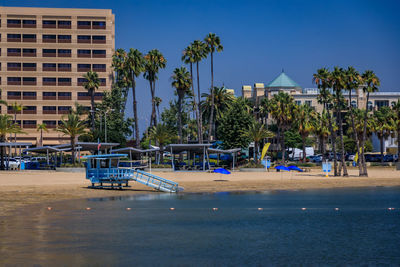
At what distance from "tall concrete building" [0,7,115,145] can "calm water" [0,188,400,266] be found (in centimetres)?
8834

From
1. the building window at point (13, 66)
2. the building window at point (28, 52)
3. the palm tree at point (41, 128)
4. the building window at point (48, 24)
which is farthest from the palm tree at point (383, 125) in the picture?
the building window at point (13, 66)

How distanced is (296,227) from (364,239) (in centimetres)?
420

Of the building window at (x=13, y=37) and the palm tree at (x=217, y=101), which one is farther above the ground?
the building window at (x=13, y=37)

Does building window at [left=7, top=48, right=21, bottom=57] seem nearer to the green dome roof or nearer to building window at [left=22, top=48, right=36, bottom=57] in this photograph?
building window at [left=22, top=48, right=36, bottom=57]

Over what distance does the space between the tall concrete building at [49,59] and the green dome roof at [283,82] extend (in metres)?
47.9

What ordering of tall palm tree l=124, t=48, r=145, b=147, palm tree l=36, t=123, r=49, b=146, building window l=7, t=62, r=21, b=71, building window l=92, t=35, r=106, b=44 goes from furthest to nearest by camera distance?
building window l=92, t=35, r=106, b=44 < building window l=7, t=62, r=21, b=71 < palm tree l=36, t=123, r=49, b=146 < tall palm tree l=124, t=48, r=145, b=147

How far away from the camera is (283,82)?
14775cm

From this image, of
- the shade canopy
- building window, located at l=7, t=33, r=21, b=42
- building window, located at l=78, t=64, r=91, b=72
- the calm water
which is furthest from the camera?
building window, located at l=78, t=64, r=91, b=72

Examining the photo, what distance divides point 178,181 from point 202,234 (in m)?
28.7

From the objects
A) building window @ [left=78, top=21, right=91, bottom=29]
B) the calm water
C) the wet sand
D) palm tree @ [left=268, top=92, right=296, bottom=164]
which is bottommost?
the calm water

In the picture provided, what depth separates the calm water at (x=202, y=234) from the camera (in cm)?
1986

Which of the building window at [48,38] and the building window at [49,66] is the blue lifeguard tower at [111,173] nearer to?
the building window at [49,66]

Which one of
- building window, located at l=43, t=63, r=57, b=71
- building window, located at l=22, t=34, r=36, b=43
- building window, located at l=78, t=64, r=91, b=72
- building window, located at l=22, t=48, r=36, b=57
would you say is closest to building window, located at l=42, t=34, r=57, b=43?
building window, located at l=22, t=34, r=36, b=43

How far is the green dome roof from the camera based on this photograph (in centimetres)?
14707
